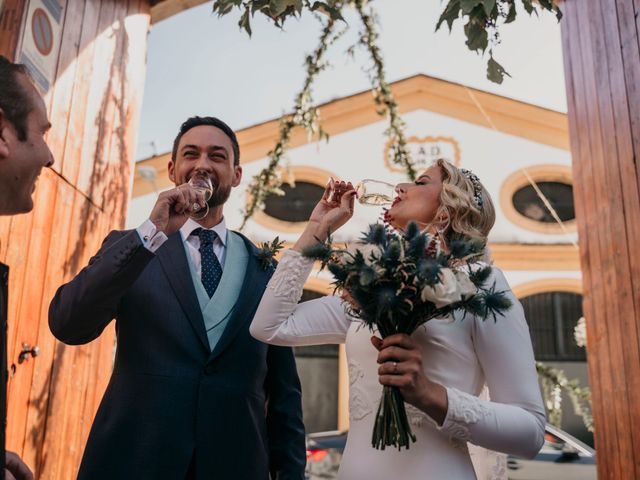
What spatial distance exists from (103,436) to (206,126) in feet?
4.13

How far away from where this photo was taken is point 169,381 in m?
2.23

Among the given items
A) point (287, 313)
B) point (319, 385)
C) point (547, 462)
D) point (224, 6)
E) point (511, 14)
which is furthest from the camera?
point (319, 385)

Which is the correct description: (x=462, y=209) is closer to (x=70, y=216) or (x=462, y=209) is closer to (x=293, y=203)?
(x=70, y=216)

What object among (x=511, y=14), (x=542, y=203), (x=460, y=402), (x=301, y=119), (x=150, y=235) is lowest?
(x=460, y=402)

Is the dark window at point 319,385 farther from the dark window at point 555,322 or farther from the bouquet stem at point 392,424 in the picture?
the bouquet stem at point 392,424

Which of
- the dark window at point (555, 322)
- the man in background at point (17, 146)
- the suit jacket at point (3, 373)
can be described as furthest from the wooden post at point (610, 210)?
the dark window at point (555, 322)

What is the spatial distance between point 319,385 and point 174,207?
1243cm

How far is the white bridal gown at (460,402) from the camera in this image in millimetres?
1770

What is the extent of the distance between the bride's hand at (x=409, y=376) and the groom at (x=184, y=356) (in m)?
0.76

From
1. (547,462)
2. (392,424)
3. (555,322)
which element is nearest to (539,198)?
(555,322)

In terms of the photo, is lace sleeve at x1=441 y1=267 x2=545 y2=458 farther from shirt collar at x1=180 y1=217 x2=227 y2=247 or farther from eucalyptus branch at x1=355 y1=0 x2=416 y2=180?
eucalyptus branch at x1=355 y1=0 x2=416 y2=180

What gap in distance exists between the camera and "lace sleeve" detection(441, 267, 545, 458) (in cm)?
176

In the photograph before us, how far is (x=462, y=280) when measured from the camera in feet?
5.66

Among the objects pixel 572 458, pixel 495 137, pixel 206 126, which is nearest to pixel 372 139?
pixel 495 137
